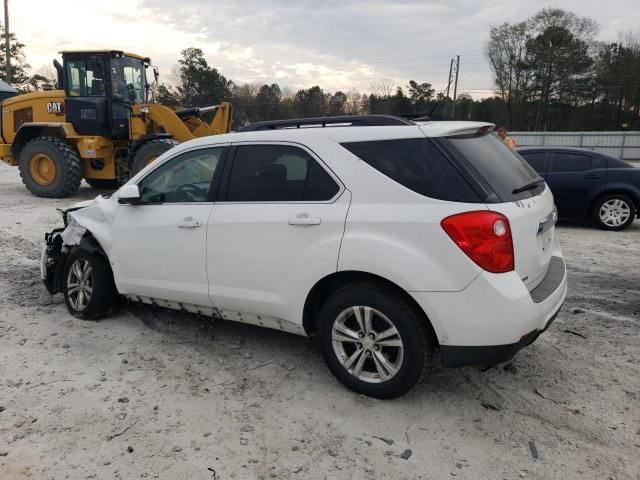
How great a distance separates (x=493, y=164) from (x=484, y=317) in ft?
3.25

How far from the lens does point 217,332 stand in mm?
4496

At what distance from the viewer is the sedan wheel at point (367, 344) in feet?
10.5

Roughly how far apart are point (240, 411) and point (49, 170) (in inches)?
457

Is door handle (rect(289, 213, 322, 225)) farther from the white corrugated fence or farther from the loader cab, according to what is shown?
the white corrugated fence

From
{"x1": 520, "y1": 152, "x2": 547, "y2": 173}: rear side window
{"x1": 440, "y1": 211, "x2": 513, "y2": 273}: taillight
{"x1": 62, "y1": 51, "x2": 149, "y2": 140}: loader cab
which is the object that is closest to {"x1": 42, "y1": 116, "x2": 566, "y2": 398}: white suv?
{"x1": 440, "y1": 211, "x2": 513, "y2": 273}: taillight

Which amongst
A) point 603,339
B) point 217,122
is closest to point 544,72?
point 217,122

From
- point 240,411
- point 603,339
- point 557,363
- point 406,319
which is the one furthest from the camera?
point 603,339

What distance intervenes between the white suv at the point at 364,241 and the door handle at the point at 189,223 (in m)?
0.01

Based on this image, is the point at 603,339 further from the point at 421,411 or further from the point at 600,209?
the point at 600,209

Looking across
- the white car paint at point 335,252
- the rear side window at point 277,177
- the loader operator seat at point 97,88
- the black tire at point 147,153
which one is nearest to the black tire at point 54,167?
the loader operator seat at point 97,88

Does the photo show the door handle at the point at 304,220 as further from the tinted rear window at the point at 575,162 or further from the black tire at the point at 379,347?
the tinted rear window at the point at 575,162

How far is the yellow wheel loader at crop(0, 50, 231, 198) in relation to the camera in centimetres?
1198

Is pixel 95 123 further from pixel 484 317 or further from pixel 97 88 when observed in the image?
pixel 484 317

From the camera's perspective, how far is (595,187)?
888 cm
